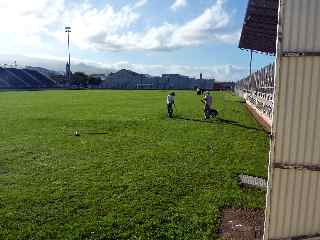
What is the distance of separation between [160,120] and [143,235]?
19974 millimetres

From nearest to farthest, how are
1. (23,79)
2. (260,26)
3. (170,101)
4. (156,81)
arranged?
(260,26)
(170,101)
(23,79)
(156,81)

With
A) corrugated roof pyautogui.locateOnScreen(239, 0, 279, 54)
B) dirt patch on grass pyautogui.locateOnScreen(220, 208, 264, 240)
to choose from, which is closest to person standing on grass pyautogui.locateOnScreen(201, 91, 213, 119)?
corrugated roof pyautogui.locateOnScreen(239, 0, 279, 54)

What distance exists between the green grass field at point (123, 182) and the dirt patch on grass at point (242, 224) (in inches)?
7.4

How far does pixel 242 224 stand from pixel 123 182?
3.61 m

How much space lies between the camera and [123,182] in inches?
453

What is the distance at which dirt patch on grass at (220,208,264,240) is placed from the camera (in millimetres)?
8188

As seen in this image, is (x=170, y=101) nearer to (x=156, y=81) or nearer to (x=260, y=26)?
(x=260, y=26)

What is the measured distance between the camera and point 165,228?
8.33 m

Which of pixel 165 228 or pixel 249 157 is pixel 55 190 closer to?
pixel 165 228

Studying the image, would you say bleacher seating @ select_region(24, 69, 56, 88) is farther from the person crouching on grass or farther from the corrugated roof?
the person crouching on grass

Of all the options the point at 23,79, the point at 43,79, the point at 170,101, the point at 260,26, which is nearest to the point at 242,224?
the point at 260,26

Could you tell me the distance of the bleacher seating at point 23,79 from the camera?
5133 inches

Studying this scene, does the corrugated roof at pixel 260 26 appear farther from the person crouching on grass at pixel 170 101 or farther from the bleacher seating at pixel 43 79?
the bleacher seating at pixel 43 79

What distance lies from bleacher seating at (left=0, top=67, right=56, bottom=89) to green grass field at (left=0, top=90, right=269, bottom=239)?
111 m
